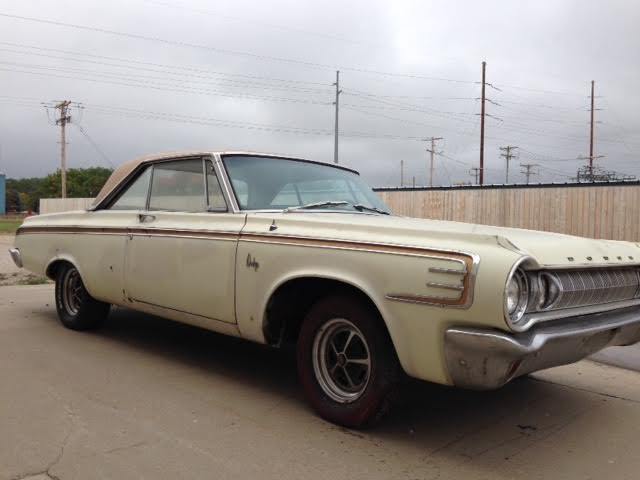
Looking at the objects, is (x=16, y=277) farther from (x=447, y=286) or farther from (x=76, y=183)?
(x=76, y=183)

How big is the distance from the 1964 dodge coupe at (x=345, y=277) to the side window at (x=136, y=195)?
2 cm

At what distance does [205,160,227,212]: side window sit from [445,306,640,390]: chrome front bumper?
204cm

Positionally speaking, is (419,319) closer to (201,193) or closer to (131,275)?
(201,193)

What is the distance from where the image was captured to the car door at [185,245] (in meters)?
3.99

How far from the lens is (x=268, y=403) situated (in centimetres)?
382

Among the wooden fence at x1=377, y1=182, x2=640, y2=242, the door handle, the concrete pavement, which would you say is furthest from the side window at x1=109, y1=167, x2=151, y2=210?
the wooden fence at x1=377, y1=182, x2=640, y2=242

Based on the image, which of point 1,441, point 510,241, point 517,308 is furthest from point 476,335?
point 1,441

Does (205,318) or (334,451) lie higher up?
(205,318)

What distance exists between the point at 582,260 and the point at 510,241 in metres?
0.57

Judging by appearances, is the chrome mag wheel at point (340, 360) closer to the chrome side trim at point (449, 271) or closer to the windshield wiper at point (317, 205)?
the chrome side trim at point (449, 271)

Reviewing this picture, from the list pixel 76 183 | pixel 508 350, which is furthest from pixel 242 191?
pixel 76 183

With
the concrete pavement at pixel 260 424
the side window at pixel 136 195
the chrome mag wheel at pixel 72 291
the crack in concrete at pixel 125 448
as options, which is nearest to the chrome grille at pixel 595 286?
the concrete pavement at pixel 260 424

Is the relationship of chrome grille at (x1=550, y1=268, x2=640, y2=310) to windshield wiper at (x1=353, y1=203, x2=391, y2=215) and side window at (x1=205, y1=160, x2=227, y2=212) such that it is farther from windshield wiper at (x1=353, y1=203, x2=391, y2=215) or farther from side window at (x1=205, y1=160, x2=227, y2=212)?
side window at (x1=205, y1=160, x2=227, y2=212)

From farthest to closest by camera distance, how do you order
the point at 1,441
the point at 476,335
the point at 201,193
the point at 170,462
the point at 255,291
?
the point at 201,193 < the point at 255,291 < the point at 1,441 < the point at 170,462 < the point at 476,335
